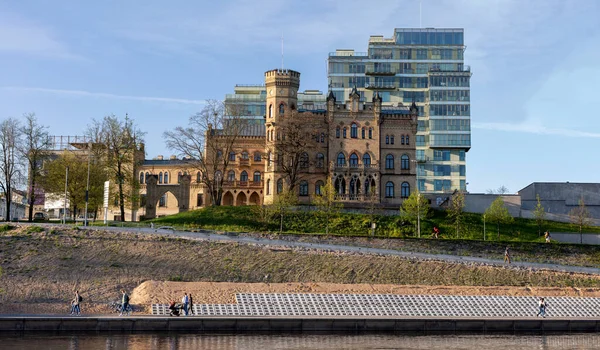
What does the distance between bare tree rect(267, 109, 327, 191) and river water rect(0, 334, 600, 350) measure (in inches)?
1841

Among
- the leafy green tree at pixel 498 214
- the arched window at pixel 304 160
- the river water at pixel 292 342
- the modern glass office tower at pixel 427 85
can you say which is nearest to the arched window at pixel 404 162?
the arched window at pixel 304 160

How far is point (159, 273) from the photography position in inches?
2146

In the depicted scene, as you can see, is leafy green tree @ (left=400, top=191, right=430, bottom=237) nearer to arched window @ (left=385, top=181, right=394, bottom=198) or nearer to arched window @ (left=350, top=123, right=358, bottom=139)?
arched window @ (left=385, top=181, right=394, bottom=198)

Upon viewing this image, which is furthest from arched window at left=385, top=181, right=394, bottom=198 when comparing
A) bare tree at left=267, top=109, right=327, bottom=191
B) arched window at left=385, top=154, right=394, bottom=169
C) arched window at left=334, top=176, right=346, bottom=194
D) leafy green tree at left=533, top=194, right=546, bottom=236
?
leafy green tree at left=533, top=194, right=546, bottom=236

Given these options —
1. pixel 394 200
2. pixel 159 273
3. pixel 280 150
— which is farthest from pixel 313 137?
pixel 159 273

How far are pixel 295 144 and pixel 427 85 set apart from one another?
1841 inches

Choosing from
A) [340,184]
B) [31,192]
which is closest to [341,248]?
[340,184]

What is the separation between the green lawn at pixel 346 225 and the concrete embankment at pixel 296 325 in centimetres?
3007

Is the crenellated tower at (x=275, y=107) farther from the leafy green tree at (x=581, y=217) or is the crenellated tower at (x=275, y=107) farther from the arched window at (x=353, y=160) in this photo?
the leafy green tree at (x=581, y=217)

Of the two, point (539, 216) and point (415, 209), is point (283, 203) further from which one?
point (539, 216)

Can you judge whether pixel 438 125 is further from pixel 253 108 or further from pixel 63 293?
pixel 63 293

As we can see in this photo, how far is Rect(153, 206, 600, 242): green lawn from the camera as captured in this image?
78312mm

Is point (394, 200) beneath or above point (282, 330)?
above

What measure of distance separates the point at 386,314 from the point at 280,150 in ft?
142
